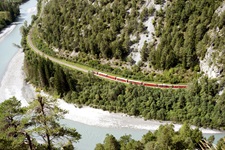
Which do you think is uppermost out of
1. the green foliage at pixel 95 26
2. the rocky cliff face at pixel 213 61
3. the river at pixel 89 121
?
the green foliage at pixel 95 26

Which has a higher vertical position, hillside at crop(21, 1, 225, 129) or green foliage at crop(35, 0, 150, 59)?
green foliage at crop(35, 0, 150, 59)

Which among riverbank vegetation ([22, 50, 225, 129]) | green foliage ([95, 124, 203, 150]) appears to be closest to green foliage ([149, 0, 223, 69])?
riverbank vegetation ([22, 50, 225, 129])

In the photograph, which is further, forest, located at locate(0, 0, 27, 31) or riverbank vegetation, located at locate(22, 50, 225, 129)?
forest, located at locate(0, 0, 27, 31)

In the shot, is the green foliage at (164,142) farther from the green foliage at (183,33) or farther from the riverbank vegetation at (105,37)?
the green foliage at (183,33)

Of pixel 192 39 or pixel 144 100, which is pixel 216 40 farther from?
pixel 144 100

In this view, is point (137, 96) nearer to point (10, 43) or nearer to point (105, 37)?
point (105, 37)

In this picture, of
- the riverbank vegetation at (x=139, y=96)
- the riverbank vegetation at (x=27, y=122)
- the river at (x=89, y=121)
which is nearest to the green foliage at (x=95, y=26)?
the riverbank vegetation at (x=139, y=96)

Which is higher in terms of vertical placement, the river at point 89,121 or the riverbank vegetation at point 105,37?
the riverbank vegetation at point 105,37

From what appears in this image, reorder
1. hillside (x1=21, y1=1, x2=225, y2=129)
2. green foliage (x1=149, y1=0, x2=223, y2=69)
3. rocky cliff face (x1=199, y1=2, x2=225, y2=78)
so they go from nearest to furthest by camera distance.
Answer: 1. hillside (x1=21, y1=1, x2=225, y2=129)
2. rocky cliff face (x1=199, y1=2, x2=225, y2=78)
3. green foliage (x1=149, y1=0, x2=223, y2=69)

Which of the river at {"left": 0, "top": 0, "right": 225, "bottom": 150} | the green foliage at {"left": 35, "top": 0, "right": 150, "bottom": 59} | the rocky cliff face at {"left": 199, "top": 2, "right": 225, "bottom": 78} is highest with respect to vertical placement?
the green foliage at {"left": 35, "top": 0, "right": 150, "bottom": 59}

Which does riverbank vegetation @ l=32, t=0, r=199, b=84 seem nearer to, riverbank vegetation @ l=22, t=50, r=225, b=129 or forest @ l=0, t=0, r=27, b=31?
riverbank vegetation @ l=22, t=50, r=225, b=129

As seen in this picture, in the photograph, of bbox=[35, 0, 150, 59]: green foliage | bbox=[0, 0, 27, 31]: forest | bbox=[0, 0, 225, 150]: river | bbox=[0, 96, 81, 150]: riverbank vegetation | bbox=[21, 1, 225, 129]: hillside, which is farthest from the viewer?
bbox=[0, 0, 27, 31]: forest

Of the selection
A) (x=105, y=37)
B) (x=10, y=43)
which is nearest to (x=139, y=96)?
(x=105, y=37)

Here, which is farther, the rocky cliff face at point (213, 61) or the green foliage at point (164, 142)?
the rocky cliff face at point (213, 61)
